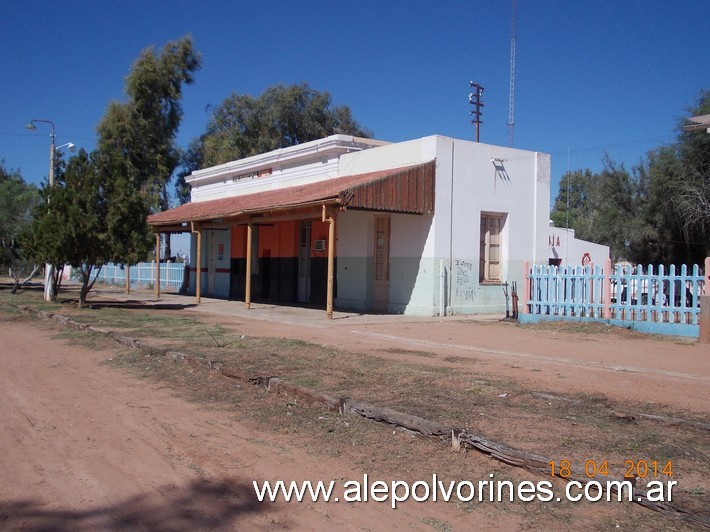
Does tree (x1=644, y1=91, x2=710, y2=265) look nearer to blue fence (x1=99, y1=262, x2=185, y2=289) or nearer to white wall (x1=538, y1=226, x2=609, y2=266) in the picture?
white wall (x1=538, y1=226, x2=609, y2=266)

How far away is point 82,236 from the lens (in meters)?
19.5

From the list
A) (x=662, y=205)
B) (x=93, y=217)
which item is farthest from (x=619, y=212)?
(x=93, y=217)

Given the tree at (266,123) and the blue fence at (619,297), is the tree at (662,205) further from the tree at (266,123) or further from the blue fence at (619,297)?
the tree at (266,123)

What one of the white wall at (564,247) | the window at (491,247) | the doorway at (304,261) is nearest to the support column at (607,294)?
the window at (491,247)

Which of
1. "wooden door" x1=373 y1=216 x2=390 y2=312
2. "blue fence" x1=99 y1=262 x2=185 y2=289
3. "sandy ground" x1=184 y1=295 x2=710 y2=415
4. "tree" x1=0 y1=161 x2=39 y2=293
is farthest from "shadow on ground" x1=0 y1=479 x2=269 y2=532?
"tree" x1=0 y1=161 x2=39 y2=293

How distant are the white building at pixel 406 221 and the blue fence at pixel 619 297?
8.67 feet

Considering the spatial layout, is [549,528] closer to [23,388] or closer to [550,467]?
[550,467]

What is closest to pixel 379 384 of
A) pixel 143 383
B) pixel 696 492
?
pixel 143 383

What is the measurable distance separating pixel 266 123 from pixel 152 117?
8.38m

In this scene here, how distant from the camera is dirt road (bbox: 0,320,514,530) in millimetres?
4328

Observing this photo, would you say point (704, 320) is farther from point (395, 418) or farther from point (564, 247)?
point (564, 247)

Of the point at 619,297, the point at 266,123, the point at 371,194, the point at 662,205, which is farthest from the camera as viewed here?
the point at 266,123

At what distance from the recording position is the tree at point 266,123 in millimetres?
45969

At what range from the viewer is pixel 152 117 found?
41219 millimetres
